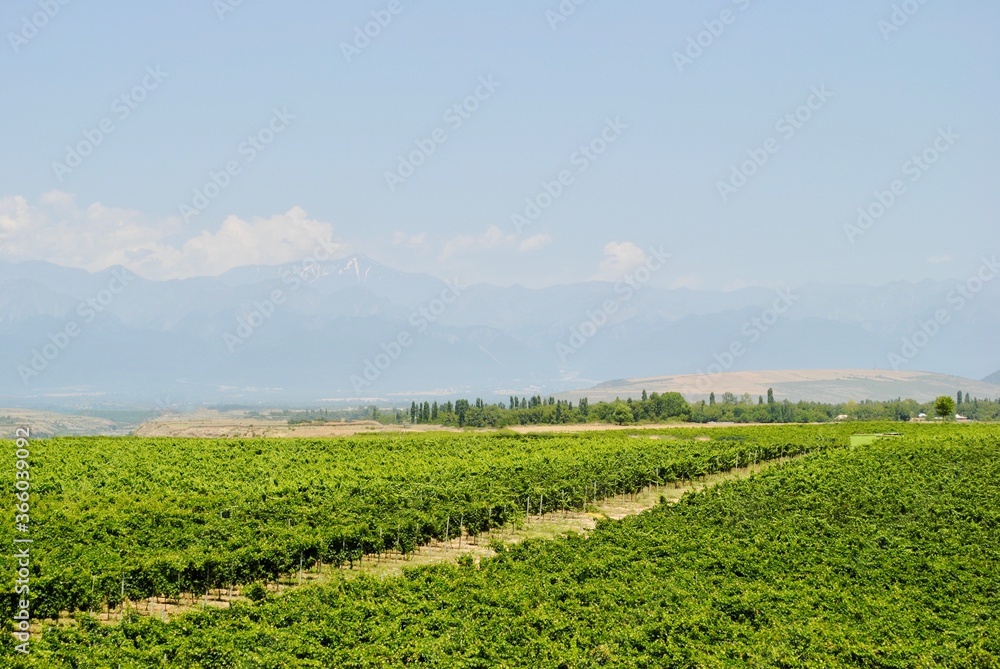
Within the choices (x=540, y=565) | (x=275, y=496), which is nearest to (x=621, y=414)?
(x=275, y=496)

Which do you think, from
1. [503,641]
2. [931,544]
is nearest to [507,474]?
[931,544]

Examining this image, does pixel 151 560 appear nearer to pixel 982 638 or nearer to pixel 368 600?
pixel 368 600

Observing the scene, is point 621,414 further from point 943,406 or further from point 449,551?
point 449,551

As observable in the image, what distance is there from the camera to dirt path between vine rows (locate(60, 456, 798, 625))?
1113 inches

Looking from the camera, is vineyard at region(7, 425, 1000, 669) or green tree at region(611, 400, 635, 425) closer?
vineyard at region(7, 425, 1000, 669)

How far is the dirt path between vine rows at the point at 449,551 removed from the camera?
28.3m

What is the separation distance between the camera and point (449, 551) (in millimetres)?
Result: 36594

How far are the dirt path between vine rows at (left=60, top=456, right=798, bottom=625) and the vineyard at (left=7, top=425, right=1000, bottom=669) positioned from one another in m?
0.60

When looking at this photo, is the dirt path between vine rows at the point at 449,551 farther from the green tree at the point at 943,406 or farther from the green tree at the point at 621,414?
the green tree at the point at 621,414

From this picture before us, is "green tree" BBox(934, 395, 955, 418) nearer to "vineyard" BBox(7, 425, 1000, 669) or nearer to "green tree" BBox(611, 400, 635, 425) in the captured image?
"green tree" BBox(611, 400, 635, 425)

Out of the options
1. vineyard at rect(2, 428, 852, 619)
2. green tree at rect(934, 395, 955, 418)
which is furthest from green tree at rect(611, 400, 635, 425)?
vineyard at rect(2, 428, 852, 619)

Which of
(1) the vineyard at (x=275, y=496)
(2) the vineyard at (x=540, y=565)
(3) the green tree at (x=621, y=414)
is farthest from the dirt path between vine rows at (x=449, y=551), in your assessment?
(3) the green tree at (x=621, y=414)

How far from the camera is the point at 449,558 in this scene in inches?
1388

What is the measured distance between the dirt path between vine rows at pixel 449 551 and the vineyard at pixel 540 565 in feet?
1.97
